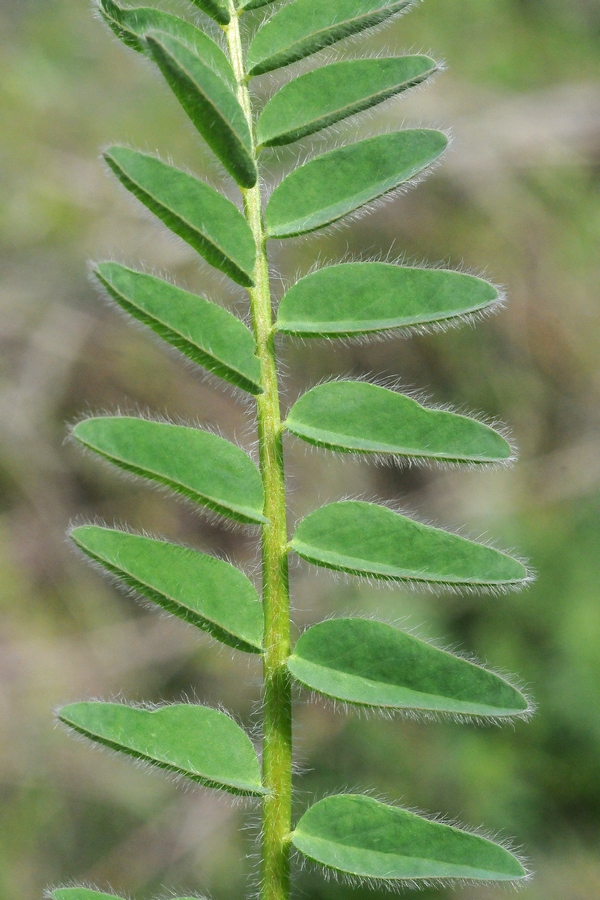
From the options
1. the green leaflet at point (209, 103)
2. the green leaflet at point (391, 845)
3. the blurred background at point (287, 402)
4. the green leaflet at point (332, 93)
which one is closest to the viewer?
the green leaflet at point (209, 103)

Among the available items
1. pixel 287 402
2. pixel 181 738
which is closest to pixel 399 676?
pixel 181 738

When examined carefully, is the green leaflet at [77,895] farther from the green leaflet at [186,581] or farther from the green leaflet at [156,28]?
the green leaflet at [156,28]

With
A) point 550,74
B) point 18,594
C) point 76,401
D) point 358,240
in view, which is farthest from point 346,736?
point 550,74

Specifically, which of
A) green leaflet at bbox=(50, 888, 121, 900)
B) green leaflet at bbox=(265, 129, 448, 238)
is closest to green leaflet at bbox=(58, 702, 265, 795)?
green leaflet at bbox=(50, 888, 121, 900)

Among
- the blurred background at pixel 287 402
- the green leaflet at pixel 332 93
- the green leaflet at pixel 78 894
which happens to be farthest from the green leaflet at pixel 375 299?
the blurred background at pixel 287 402

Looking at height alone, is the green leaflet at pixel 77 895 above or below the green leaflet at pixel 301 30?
below

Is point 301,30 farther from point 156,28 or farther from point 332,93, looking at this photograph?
point 156,28
